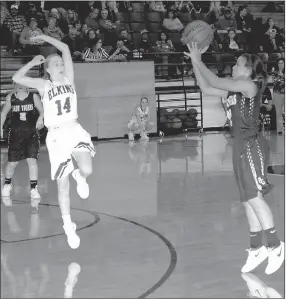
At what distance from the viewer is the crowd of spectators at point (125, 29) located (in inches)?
617

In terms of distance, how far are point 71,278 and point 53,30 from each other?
36.1 ft

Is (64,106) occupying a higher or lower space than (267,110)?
higher

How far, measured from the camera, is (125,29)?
1762 cm

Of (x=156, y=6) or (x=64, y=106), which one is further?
(x=156, y=6)

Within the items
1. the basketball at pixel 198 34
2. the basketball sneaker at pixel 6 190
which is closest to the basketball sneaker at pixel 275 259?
the basketball at pixel 198 34

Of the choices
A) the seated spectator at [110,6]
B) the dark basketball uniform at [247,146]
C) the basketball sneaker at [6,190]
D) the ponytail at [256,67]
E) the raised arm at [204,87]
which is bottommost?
the basketball sneaker at [6,190]

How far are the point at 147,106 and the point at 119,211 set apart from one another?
8256 mm

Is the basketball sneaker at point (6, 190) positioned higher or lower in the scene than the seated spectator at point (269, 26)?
lower

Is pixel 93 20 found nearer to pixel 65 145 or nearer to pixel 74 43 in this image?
pixel 74 43

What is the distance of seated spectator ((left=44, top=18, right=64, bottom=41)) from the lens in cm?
1529

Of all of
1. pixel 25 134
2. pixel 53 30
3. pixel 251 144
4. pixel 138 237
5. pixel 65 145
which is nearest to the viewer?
pixel 251 144

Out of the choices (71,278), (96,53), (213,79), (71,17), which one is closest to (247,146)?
(213,79)

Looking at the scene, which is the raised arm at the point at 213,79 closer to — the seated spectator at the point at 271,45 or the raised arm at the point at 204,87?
the raised arm at the point at 204,87

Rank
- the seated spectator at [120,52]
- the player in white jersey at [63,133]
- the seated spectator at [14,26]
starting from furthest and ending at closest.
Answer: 1. the seated spectator at [120,52]
2. the seated spectator at [14,26]
3. the player in white jersey at [63,133]
